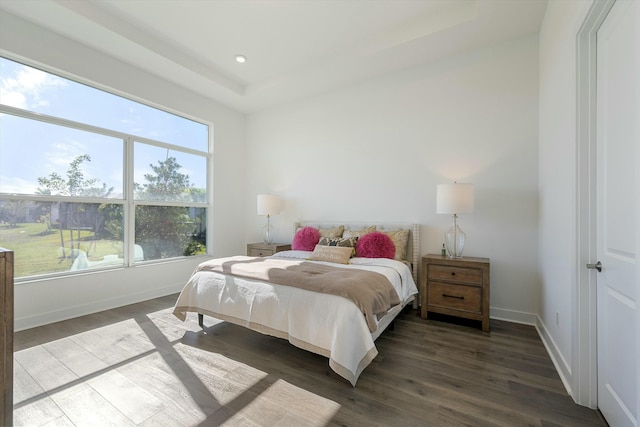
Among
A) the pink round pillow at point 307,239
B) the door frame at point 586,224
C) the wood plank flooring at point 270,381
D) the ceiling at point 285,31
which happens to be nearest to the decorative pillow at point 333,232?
the pink round pillow at point 307,239

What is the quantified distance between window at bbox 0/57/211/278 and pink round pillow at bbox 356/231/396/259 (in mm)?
2818

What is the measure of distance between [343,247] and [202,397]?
1.93m

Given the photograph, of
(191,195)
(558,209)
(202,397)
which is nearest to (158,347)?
(202,397)

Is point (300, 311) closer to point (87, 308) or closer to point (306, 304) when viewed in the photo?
point (306, 304)

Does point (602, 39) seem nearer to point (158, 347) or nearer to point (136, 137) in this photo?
point (158, 347)

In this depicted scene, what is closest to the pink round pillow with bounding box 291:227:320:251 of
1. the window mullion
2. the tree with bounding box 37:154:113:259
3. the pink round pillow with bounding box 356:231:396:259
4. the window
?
the pink round pillow with bounding box 356:231:396:259

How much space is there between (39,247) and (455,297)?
441 centimetres

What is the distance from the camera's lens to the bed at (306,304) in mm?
1811

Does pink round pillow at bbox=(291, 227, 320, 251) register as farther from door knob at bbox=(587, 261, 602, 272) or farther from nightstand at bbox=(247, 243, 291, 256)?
door knob at bbox=(587, 261, 602, 272)

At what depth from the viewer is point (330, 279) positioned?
6.89ft

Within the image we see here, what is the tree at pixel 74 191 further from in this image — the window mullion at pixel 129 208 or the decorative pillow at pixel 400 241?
the decorative pillow at pixel 400 241

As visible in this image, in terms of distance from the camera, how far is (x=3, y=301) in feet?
3.92

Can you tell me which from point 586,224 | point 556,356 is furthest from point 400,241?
point 586,224

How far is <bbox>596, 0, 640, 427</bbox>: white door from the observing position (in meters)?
1.25
